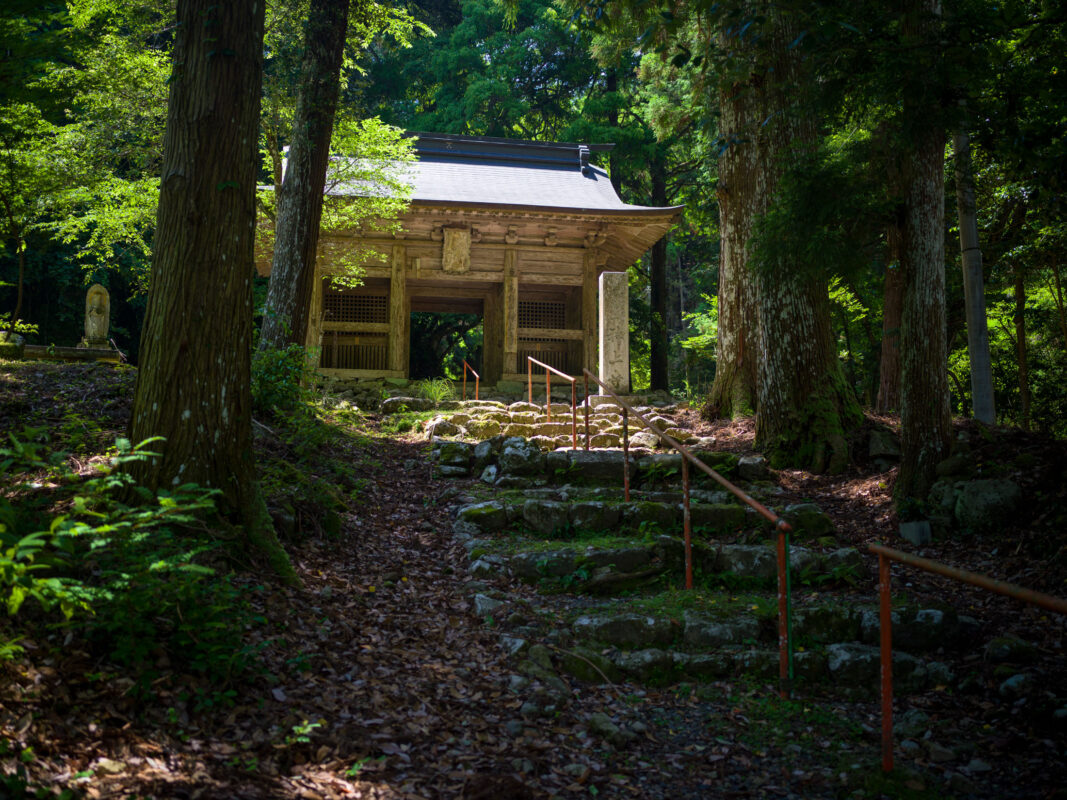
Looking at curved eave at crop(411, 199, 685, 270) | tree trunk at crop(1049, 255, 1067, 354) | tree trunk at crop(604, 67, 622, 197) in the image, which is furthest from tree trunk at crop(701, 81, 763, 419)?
tree trunk at crop(604, 67, 622, 197)

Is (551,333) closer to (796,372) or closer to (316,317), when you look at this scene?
(316,317)

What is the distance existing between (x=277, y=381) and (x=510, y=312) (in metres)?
7.95

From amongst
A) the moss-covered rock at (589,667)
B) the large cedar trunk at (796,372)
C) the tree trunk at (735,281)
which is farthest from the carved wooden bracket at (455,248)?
the moss-covered rock at (589,667)

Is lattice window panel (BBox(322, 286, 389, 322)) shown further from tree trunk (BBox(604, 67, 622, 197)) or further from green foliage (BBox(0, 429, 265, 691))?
green foliage (BBox(0, 429, 265, 691))

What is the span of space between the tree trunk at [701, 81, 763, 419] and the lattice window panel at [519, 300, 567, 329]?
729cm

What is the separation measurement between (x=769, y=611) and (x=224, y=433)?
3296 millimetres

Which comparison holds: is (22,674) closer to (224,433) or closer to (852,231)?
(224,433)

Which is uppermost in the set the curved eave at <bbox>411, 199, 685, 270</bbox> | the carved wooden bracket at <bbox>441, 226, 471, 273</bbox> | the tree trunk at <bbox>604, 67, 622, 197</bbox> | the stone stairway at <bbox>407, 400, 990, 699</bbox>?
the tree trunk at <bbox>604, 67, 622, 197</bbox>

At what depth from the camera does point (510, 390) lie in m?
14.4

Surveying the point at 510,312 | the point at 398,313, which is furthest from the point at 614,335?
the point at 398,313

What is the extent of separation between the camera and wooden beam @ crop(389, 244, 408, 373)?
14211mm

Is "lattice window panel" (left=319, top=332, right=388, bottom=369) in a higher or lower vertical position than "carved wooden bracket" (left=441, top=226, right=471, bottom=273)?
lower

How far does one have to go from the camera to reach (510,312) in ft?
47.6

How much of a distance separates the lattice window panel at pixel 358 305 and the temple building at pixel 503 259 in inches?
0.9
